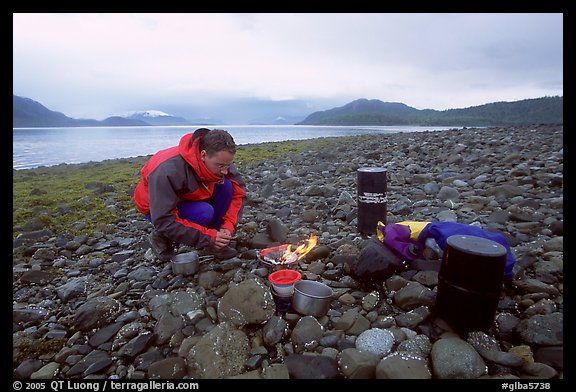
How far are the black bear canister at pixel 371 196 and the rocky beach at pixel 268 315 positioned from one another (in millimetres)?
308

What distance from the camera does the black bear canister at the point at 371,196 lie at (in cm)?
455

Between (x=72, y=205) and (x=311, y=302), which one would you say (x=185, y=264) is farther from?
(x=72, y=205)

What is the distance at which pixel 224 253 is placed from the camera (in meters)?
4.29

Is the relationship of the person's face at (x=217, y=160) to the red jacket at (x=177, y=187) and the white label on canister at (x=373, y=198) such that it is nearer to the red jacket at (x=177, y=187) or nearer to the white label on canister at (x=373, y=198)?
the red jacket at (x=177, y=187)

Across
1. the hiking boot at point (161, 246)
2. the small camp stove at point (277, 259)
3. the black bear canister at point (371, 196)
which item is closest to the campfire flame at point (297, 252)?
→ the small camp stove at point (277, 259)

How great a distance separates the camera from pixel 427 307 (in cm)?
292

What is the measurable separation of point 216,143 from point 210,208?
38.3 inches

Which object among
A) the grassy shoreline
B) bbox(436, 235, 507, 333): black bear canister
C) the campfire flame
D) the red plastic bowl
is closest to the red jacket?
the campfire flame

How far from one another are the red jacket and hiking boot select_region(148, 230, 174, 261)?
55 cm

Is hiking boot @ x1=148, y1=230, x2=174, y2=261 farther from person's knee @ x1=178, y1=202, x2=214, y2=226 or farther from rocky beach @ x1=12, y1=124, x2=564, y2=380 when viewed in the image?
person's knee @ x1=178, y1=202, x2=214, y2=226
